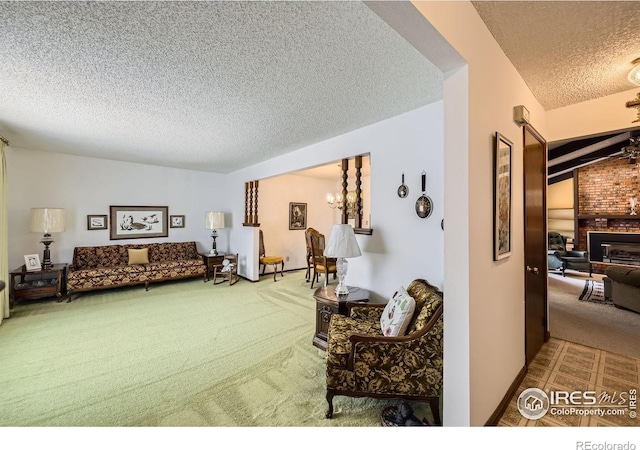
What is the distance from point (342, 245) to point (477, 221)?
141 cm

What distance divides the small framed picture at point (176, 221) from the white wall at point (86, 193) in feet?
0.30

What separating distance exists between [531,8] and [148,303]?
5.34m

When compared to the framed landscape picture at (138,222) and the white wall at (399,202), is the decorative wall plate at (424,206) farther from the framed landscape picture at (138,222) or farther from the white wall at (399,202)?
the framed landscape picture at (138,222)

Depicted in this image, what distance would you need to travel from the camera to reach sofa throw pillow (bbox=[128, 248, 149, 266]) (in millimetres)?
5059

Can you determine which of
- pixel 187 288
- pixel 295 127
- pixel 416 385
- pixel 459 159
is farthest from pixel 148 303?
pixel 459 159

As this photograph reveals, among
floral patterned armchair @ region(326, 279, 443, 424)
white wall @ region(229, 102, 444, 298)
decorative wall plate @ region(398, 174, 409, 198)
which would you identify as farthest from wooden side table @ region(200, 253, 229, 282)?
floral patterned armchair @ region(326, 279, 443, 424)

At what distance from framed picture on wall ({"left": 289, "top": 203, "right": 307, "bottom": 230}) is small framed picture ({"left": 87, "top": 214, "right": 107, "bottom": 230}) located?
12.6 ft

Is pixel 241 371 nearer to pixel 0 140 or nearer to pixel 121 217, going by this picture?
pixel 0 140

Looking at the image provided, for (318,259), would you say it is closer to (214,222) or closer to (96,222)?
(214,222)

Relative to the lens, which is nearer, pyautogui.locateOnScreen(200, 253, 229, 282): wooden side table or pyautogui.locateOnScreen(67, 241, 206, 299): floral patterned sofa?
pyautogui.locateOnScreen(67, 241, 206, 299): floral patterned sofa

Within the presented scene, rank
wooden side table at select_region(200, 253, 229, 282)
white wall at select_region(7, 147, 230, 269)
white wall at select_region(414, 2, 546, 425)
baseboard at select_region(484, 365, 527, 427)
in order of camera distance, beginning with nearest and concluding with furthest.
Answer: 1. white wall at select_region(414, 2, 546, 425)
2. baseboard at select_region(484, 365, 527, 427)
3. white wall at select_region(7, 147, 230, 269)
4. wooden side table at select_region(200, 253, 229, 282)

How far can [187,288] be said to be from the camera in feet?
16.6

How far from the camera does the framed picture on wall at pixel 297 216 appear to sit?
22.3 ft

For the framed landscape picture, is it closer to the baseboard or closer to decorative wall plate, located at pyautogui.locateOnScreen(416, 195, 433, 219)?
decorative wall plate, located at pyautogui.locateOnScreen(416, 195, 433, 219)
